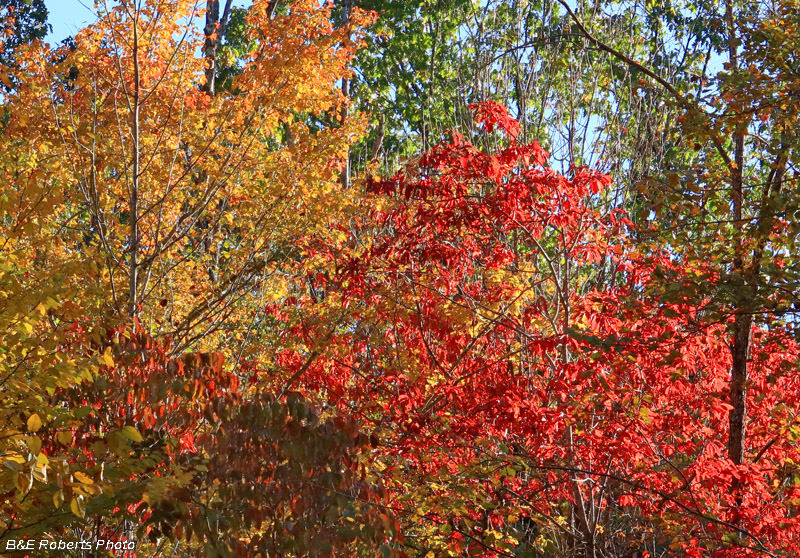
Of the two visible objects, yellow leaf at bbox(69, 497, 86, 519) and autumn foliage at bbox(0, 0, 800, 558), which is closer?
yellow leaf at bbox(69, 497, 86, 519)

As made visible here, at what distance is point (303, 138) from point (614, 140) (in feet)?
11.1

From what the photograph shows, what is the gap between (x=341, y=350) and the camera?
8.05 m

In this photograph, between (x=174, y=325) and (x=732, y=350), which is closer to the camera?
(x=732, y=350)

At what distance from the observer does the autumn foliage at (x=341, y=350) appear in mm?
4172

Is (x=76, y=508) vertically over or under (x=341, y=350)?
over

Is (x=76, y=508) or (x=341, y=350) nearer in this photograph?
(x=76, y=508)

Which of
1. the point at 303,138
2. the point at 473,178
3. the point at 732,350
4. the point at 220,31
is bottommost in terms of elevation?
the point at 732,350

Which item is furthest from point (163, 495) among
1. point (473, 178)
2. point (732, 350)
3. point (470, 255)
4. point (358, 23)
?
point (358, 23)

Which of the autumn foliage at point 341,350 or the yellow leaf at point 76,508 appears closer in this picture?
the yellow leaf at point 76,508

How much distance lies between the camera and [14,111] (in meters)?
8.04

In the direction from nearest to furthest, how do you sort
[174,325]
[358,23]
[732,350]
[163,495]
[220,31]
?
1. [163,495]
2. [732,350]
3. [174,325]
4. [358,23]
5. [220,31]

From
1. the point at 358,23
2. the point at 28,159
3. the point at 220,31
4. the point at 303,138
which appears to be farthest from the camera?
the point at 220,31

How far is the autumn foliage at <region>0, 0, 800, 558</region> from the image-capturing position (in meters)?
4.17

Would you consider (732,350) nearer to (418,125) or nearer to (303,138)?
(303,138)
